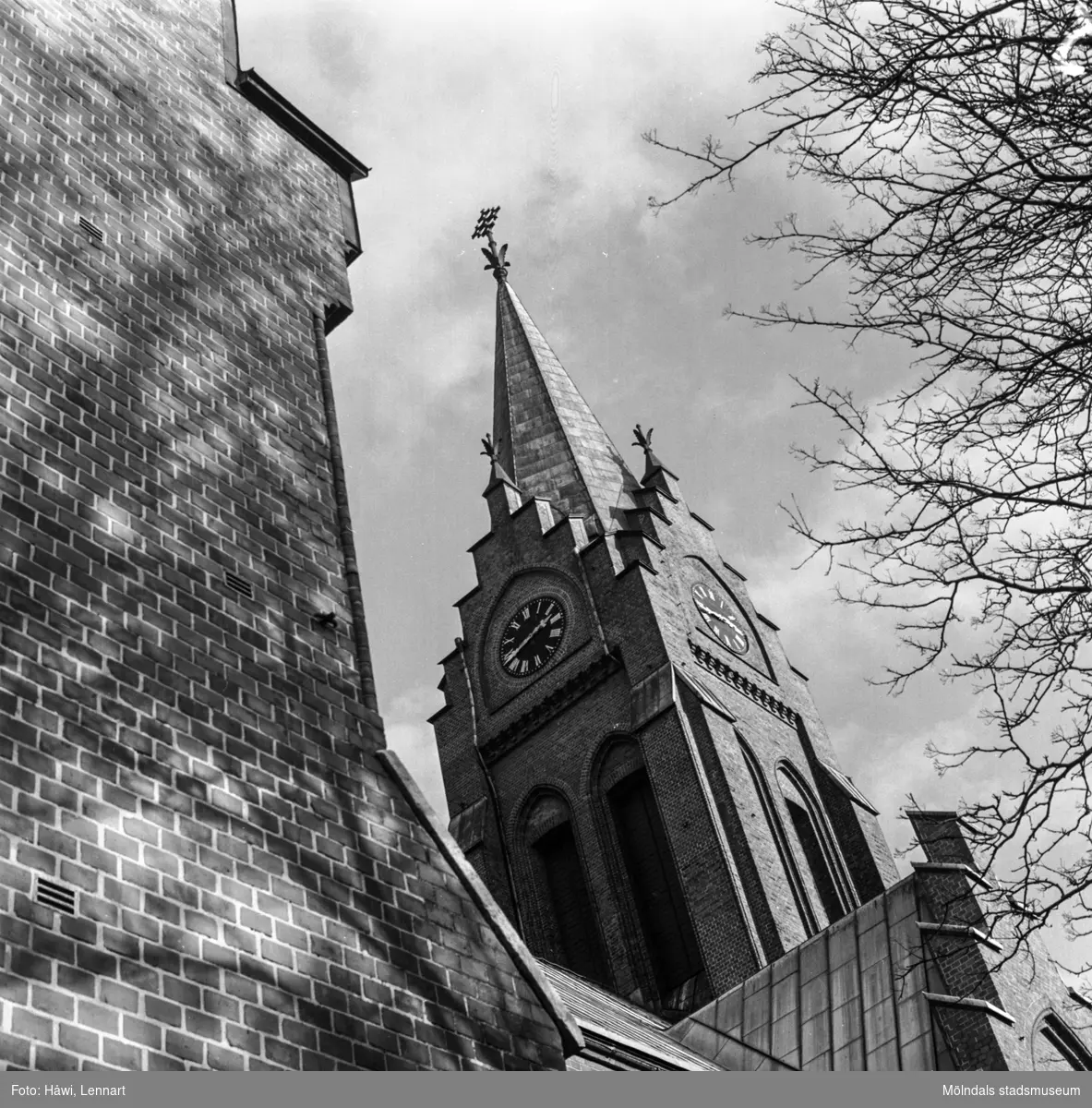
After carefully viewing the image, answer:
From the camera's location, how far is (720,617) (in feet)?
116

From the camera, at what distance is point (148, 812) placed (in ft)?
17.3

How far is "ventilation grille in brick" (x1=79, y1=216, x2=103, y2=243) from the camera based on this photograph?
24.8ft

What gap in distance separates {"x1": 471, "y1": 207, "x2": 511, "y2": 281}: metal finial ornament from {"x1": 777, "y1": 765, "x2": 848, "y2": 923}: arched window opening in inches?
881

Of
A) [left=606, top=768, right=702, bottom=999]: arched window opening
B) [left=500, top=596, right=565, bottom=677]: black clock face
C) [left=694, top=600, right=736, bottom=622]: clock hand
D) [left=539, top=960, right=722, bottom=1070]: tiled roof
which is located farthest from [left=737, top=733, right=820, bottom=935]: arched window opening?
[left=539, top=960, right=722, bottom=1070]: tiled roof

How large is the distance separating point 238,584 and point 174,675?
898 millimetres

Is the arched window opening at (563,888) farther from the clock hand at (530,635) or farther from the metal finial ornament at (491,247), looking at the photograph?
the metal finial ornament at (491,247)

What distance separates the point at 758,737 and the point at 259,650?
26.9 m

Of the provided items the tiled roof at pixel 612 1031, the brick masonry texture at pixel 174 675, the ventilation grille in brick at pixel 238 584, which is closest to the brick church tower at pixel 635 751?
the tiled roof at pixel 612 1031

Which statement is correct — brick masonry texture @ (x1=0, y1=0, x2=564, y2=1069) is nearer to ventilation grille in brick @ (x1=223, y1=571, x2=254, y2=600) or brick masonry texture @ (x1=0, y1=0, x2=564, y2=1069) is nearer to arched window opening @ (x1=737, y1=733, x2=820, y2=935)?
ventilation grille in brick @ (x1=223, y1=571, x2=254, y2=600)

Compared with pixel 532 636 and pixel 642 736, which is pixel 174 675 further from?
pixel 532 636

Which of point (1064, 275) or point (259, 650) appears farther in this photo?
point (259, 650)

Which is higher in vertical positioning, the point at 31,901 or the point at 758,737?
the point at 758,737

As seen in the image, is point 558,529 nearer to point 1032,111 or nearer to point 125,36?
point 125,36

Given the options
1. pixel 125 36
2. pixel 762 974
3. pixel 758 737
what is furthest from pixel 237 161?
pixel 758 737
